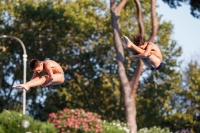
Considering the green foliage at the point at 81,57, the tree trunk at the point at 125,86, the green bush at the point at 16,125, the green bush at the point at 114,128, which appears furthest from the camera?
the green foliage at the point at 81,57

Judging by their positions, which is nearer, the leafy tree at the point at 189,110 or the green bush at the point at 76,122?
the green bush at the point at 76,122

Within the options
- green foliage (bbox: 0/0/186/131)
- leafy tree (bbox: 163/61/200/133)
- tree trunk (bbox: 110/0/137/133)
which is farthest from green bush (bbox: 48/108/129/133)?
leafy tree (bbox: 163/61/200/133)

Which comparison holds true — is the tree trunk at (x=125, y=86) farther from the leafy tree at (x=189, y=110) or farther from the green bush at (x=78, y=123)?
the leafy tree at (x=189, y=110)

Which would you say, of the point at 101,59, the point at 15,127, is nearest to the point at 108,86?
the point at 101,59

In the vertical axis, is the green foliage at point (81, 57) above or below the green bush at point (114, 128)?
above

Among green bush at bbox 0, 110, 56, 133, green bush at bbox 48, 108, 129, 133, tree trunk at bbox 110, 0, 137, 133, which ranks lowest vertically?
green bush at bbox 0, 110, 56, 133

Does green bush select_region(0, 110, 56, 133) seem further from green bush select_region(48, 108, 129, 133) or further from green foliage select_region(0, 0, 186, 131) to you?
green foliage select_region(0, 0, 186, 131)

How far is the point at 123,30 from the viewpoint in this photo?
35656mm

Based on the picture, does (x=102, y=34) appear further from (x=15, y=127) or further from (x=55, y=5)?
(x=15, y=127)

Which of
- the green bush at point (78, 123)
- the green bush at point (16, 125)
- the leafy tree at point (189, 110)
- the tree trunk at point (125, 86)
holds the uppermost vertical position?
the leafy tree at point (189, 110)

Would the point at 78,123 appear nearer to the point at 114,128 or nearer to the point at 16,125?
the point at 114,128

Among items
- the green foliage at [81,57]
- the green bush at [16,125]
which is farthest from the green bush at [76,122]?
the green foliage at [81,57]

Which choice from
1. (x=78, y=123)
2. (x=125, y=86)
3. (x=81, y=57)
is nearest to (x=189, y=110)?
(x=81, y=57)

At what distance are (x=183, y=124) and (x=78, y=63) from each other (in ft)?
31.1
